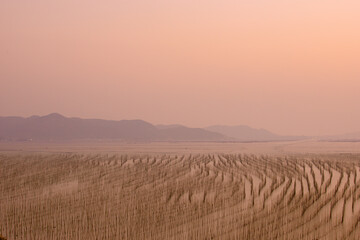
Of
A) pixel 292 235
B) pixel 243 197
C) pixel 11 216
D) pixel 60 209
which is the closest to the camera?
pixel 292 235

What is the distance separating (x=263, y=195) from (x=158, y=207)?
112 inches

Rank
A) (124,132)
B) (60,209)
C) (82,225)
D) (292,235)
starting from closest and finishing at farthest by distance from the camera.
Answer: (292,235) → (82,225) → (60,209) → (124,132)

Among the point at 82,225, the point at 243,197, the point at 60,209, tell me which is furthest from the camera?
the point at 243,197

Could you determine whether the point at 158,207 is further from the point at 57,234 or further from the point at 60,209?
the point at 57,234

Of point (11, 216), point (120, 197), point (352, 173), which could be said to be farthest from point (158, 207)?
point (352, 173)

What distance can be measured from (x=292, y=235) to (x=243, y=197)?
3.89m

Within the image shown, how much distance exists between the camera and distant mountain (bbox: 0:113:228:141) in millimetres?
110844

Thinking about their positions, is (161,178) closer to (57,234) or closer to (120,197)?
(120,197)

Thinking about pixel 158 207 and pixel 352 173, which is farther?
pixel 352 173

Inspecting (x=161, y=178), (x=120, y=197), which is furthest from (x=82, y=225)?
(x=161, y=178)

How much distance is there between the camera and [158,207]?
10.7 meters

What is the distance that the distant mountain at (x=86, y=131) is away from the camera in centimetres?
11084

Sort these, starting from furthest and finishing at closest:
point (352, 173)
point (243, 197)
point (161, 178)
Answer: point (352, 173) < point (161, 178) < point (243, 197)

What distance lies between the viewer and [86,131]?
117 metres
